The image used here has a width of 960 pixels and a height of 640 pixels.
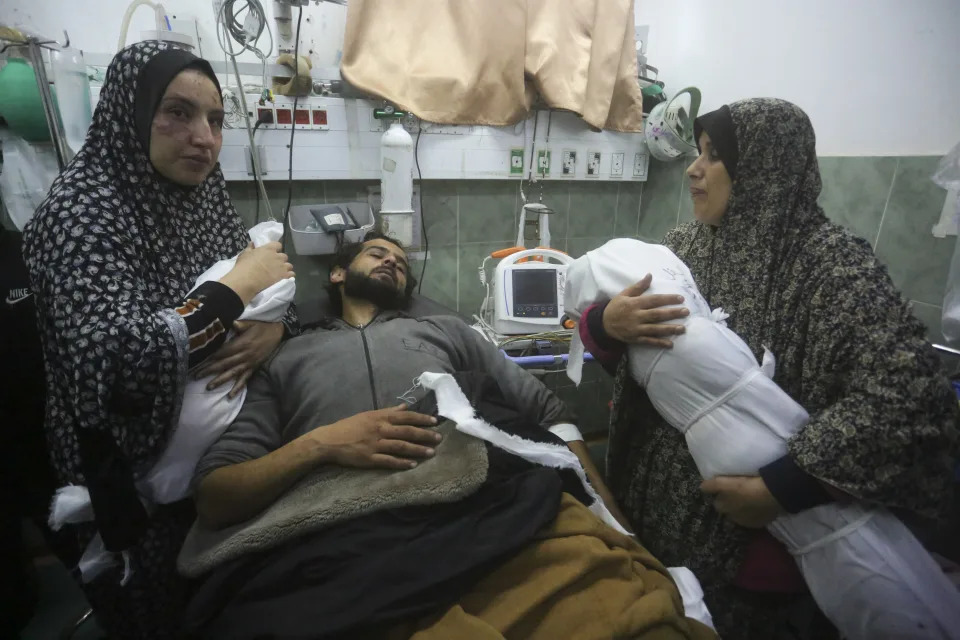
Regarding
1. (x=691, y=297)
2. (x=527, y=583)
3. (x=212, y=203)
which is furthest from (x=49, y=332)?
(x=691, y=297)

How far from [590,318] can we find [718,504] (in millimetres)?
485

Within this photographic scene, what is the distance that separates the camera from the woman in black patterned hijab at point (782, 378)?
2.68ft

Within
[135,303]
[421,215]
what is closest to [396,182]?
[421,215]

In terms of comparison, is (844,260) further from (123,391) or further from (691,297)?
(123,391)

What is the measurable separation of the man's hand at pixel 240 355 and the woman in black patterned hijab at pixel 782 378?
86 cm

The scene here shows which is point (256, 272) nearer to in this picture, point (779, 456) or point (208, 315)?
point (208, 315)

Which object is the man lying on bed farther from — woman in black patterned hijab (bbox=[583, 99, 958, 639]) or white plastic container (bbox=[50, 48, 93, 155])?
white plastic container (bbox=[50, 48, 93, 155])

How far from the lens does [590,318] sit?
1.17 meters

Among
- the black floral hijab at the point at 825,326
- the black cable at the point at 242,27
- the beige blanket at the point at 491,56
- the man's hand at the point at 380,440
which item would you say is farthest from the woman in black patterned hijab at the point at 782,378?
the black cable at the point at 242,27

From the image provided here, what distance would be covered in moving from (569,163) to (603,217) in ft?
1.32

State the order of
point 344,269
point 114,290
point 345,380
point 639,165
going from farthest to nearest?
point 639,165
point 344,269
point 345,380
point 114,290

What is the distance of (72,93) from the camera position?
153cm

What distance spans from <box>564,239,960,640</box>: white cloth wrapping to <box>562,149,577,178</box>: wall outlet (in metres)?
1.41

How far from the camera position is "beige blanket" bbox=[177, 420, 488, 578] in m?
0.91
